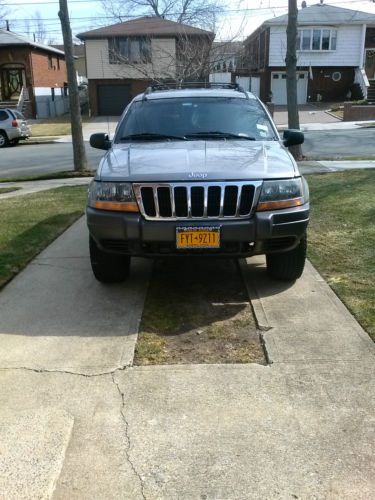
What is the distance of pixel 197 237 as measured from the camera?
406cm

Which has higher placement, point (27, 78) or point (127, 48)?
point (127, 48)

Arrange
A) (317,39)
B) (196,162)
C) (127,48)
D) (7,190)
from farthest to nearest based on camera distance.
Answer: (317,39)
(127,48)
(7,190)
(196,162)

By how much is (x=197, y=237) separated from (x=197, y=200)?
288mm

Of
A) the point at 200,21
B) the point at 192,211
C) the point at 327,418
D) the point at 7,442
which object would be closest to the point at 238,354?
the point at 327,418

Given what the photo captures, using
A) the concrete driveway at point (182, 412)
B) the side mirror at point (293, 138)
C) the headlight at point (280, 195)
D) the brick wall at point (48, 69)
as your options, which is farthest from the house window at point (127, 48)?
the concrete driveway at point (182, 412)

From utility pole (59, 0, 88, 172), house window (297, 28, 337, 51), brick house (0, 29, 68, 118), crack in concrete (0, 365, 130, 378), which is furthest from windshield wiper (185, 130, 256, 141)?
house window (297, 28, 337, 51)

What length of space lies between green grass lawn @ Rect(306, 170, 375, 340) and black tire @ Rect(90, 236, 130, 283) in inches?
73.5

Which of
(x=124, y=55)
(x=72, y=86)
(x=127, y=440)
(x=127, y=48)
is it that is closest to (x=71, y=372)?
(x=127, y=440)

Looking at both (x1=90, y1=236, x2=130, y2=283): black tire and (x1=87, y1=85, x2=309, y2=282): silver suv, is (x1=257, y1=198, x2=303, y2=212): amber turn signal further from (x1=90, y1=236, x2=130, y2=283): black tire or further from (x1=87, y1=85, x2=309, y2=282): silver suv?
(x1=90, y1=236, x2=130, y2=283): black tire

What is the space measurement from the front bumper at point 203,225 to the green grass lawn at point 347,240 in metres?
0.76

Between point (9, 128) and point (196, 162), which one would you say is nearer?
point (196, 162)

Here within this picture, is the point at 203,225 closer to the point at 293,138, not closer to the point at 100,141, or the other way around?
the point at 293,138

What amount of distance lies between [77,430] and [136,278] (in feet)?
7.97

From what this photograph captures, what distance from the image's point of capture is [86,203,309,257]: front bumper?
4.06m
